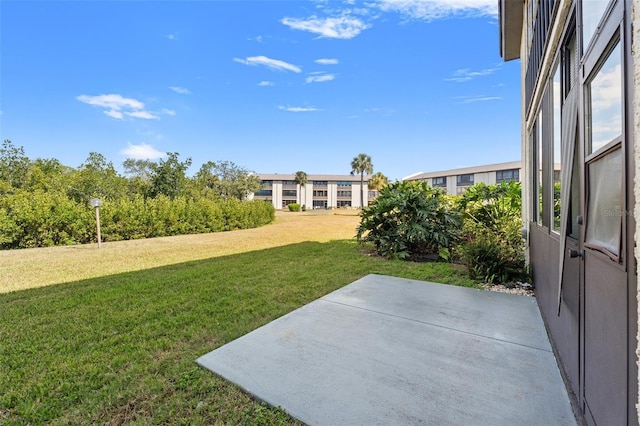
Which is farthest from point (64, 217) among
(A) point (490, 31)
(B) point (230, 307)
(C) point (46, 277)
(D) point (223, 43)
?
(A) point (490, 31)

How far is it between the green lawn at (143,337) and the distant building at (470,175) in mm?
33864

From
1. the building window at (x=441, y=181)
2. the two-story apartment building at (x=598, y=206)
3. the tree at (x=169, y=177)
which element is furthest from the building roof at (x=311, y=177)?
the two-story apartment building at (x=598, y=206)

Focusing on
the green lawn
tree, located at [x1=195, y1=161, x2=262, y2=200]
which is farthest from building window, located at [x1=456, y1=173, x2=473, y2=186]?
the green lawn

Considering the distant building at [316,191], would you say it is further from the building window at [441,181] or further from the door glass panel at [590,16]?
the door glass panel at [590,16]

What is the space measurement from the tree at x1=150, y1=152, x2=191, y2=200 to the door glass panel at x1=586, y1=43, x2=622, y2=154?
20.7 m

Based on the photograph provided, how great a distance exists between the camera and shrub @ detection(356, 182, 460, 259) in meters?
7.09

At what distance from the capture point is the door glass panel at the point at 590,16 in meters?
1.45

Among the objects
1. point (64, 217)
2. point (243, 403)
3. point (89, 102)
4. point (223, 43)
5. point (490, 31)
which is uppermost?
point (223, 43)

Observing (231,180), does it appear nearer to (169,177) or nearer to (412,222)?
(169,177)

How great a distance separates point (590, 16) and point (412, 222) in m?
5.77

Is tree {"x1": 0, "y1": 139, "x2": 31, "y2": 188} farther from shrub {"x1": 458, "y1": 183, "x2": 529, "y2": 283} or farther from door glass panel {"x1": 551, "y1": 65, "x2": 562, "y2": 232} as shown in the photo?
door glass panel {"x1": 551, "y1": 65, "x2": 562, "y2": 232}

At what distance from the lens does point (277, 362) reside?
2404mm

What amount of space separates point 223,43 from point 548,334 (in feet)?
49.9

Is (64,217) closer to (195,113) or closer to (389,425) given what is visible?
(389,425)
